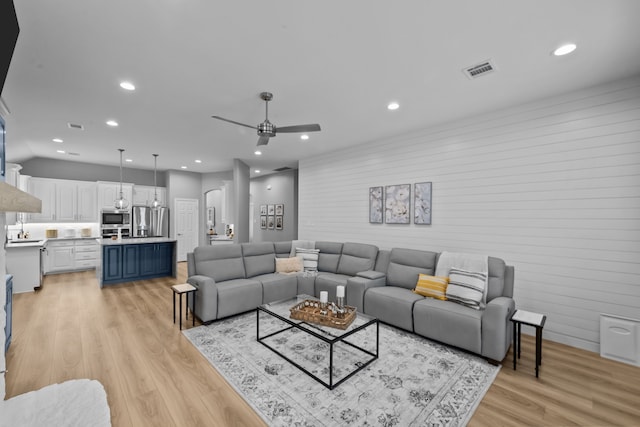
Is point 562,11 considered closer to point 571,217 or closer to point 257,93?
point 571,217

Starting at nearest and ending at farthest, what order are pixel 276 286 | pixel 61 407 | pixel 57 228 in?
pixel 61 407
pixel 276 286
pixel 57 228

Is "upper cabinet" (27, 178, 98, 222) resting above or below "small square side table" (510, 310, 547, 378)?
above

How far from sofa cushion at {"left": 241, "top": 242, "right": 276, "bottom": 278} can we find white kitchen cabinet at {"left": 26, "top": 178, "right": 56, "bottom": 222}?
6093mm

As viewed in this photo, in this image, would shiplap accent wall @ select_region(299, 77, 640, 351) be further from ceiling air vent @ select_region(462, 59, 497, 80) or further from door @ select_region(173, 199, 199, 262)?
door @ select_region(173, 199, 199, 262)

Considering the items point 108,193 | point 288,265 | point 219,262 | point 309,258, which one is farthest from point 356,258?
point 108,193

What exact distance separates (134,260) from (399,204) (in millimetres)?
5993

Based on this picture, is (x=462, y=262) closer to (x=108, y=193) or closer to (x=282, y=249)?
(x=282, y=249)

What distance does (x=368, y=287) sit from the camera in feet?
13.3

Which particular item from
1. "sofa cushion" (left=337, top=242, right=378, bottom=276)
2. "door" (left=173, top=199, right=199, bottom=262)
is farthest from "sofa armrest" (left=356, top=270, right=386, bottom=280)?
"door" (left=173, top=199, right=199, bottom=262)

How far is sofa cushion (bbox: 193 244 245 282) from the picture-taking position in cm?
420

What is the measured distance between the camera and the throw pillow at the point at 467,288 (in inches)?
127

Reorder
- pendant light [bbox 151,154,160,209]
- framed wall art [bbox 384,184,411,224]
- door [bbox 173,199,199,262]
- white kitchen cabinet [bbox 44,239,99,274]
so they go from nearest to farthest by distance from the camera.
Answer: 1. framed wall art [bbox 384,184,411,224]
2. white kitchen cabinet [bbox 44,239,99,274]
3. pendant light [bbox 151,154,160,209]
4. door [bbox 173,199,199,262]

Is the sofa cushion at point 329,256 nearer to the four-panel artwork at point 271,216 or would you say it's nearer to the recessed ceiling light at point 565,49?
the four-panel artwork at point 271,216

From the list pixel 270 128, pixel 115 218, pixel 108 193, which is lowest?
pixel 115 218
